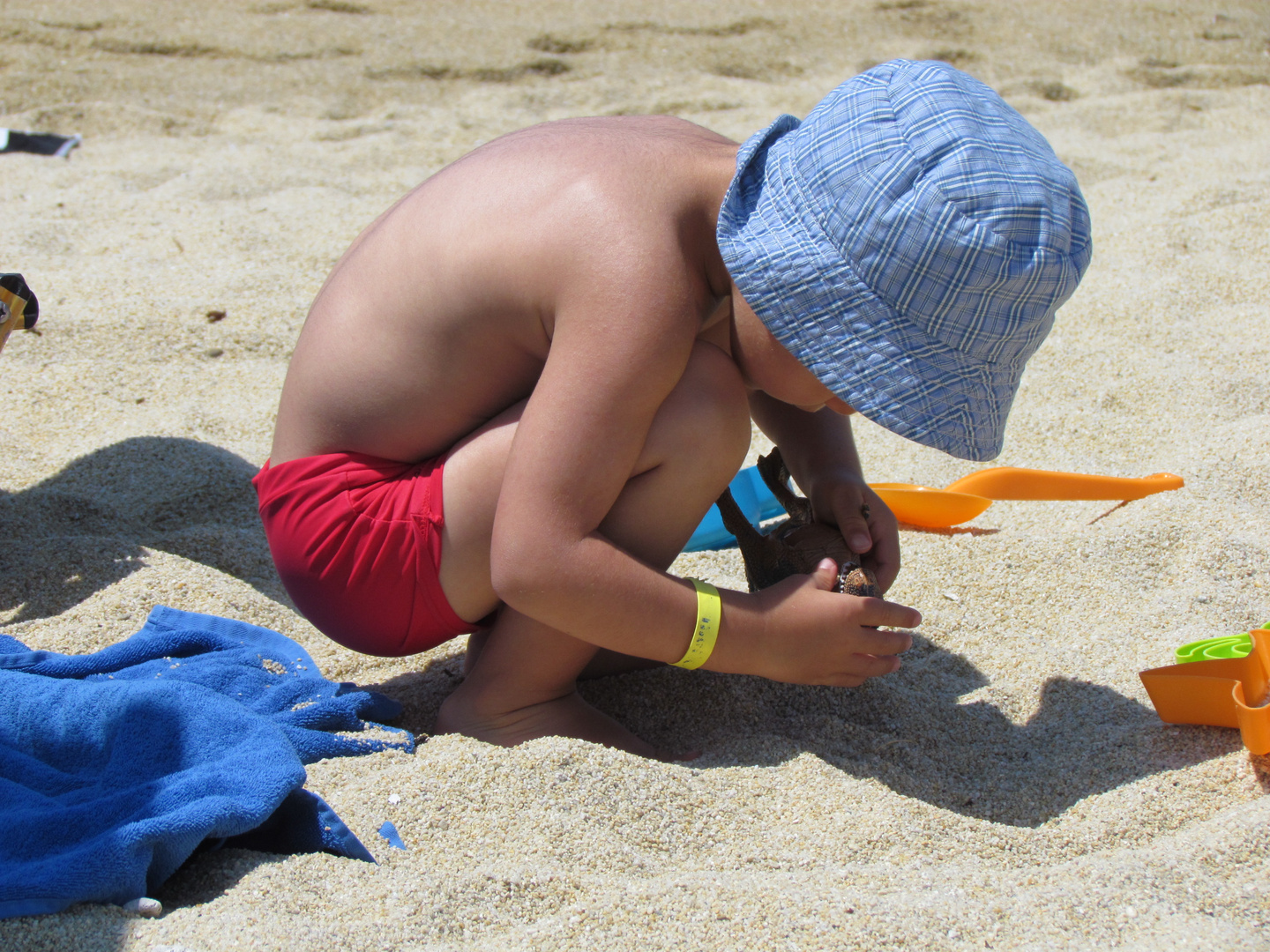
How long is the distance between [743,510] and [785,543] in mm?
389

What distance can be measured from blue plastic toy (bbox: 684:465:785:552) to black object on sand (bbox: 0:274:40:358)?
3.69ft

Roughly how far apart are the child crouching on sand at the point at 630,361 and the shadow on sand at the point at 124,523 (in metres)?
0.39

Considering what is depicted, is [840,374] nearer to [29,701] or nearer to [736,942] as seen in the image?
[736,942]

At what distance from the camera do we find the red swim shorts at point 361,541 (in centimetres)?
133

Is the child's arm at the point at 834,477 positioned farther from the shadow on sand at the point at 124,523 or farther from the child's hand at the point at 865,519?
the shadow on sand at the point at 124,523

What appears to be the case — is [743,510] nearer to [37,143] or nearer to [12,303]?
[12,303]

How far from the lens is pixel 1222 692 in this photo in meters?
1.24

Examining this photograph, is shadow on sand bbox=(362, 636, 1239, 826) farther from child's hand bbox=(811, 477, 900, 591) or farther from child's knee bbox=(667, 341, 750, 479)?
child's knee bbox=(667, 341, 750, 479)

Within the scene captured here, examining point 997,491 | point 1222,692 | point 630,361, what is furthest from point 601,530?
point 997,491

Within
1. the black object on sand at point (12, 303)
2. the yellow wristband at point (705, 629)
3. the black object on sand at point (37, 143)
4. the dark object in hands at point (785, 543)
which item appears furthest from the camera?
the black object on sand at point (37, 143)

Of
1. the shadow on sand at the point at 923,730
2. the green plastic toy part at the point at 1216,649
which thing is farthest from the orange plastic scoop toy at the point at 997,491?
the green plastic toy part at the point at 1216,649

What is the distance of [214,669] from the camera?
1.36m

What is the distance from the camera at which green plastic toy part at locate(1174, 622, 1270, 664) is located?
4.22ft

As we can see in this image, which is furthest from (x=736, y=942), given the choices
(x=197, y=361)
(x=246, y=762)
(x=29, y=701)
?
(x=197, y=361)
